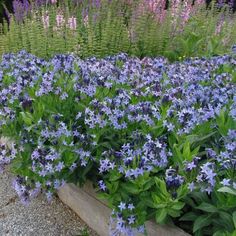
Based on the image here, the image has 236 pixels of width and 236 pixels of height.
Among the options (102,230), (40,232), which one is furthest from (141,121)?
(40,232)

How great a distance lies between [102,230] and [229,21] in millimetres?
4282

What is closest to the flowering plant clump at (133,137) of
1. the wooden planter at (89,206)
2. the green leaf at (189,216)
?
the green leaf at (189,216)

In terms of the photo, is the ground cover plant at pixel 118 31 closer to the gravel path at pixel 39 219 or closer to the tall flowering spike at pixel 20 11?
the tall flowering spike at pixel 20 11

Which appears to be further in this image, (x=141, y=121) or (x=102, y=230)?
(x=102, y=230)

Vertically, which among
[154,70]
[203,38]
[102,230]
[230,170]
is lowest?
[102,230]

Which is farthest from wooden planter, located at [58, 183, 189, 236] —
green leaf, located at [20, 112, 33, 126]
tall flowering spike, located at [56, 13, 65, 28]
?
tall flowering spike, located at [56, 13, 65, 28]

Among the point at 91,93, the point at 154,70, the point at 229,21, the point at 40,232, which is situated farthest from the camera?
the point at 229,21

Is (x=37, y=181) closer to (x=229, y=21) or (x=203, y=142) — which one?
(x=203, y=142)

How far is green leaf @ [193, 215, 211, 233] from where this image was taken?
204cm

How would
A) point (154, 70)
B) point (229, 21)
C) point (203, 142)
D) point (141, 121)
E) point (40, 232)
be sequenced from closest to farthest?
point (203, 142) → point (141, 121) → point (40, 232) → point (154, 70) → point (229, 21)

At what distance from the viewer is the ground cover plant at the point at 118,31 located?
17.5 ft

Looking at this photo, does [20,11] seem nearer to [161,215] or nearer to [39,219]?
[39,219]

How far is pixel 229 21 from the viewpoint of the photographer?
613 centimetres

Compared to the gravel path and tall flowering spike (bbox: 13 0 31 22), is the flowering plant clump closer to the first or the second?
the gravel path
